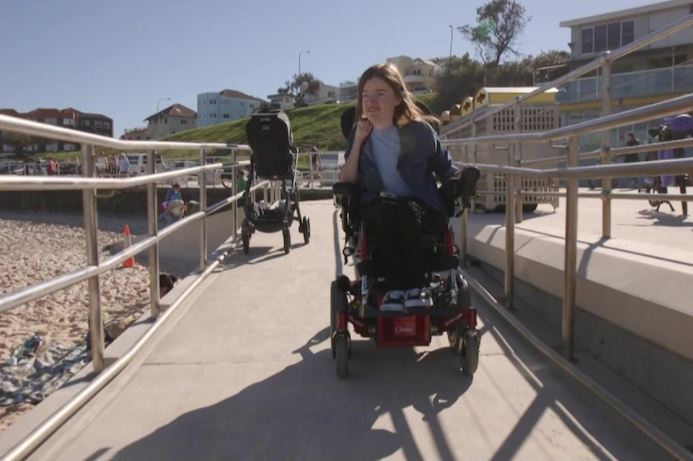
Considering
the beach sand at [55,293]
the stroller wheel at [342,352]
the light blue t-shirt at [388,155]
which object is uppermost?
the light blue t-shirt at [388,155]

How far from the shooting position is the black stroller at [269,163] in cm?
712

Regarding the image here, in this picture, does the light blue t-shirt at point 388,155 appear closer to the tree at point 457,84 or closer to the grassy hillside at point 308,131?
the tree at point 457,84

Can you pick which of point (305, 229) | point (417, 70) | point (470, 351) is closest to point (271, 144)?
point (305, 229)

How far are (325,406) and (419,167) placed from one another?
1.32 m

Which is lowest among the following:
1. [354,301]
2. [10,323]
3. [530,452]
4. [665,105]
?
[10,323]

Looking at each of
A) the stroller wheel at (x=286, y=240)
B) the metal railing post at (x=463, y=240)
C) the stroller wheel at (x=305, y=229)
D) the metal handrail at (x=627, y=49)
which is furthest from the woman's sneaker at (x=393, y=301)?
the stroller wheel at (x=305, y=229)

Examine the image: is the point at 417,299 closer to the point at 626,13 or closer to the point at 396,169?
the point at 396,169

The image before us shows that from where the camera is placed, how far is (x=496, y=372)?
323 centimetres

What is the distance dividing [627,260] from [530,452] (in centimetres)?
139

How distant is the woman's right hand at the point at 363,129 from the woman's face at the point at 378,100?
0.11ft

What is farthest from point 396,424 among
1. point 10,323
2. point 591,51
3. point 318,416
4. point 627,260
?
point 591,51

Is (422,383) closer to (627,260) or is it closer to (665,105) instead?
(627,260)

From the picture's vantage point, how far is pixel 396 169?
3379 mm

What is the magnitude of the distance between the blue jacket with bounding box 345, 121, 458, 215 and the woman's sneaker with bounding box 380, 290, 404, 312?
1.66ft
